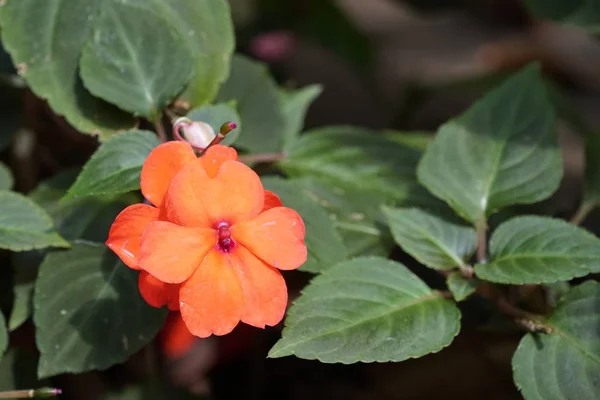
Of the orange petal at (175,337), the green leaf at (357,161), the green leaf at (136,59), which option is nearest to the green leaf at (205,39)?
the green leaf at (136,59)

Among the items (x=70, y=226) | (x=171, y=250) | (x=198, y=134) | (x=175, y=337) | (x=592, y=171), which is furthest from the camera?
(x=175, y=337)

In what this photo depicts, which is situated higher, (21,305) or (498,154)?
(498,154)

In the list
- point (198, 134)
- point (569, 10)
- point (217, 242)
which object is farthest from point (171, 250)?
point (569, 10)

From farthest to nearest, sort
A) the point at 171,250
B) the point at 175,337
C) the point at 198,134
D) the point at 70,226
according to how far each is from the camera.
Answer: the point at 175,337, the point at 70,226, the point at 198,134, the point at 171,250

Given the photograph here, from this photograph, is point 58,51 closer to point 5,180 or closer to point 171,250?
point 5,180

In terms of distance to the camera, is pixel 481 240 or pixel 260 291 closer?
pixel 260 291

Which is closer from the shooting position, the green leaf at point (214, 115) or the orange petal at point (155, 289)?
the orange petal at point (155, 289)

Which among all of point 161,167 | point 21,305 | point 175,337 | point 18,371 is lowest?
point 175,337

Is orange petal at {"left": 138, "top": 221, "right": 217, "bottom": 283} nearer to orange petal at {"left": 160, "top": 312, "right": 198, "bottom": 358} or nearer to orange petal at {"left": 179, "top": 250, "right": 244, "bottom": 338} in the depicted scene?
orange petal at {"left": 179, "top": 250, "right": 244, "bottom": 338}

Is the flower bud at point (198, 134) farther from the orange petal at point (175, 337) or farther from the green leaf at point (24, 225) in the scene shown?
the orange petal at point (175, 337)
